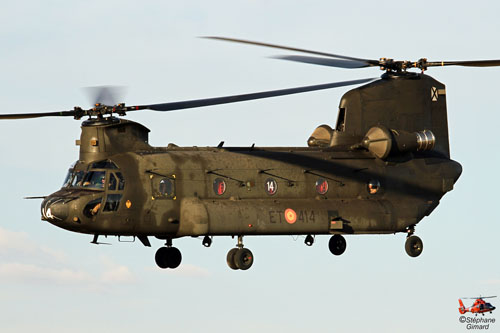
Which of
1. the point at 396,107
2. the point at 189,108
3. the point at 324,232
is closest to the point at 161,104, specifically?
the point at 189,108

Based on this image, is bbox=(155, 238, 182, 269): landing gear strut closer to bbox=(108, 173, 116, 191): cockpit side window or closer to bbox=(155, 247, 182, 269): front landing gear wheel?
bbox=(155, 247, 182, 269): front landing gear wheel

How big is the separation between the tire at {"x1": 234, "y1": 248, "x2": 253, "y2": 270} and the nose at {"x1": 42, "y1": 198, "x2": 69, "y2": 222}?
5690 mm

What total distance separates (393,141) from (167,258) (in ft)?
28.8

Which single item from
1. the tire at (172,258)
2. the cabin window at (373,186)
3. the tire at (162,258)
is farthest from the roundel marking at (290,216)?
the tire at (162,258)

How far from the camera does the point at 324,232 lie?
113ft

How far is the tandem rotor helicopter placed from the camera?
32750mm

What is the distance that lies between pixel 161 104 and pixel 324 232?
7052mm

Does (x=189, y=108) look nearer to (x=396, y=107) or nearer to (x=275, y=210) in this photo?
(x=275, y=210)

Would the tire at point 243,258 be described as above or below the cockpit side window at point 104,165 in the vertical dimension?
below

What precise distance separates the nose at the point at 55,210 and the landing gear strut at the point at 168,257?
4392mm

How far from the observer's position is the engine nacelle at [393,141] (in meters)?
35.8

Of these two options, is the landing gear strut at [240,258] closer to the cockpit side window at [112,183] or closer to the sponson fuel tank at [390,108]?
the cockpit side window at [112,183]

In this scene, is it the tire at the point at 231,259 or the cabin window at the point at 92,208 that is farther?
the tire at the point at 231,259

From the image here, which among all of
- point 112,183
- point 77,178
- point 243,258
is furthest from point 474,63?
point 77,178
